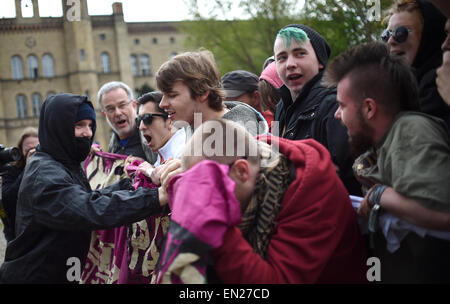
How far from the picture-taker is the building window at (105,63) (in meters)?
54.0

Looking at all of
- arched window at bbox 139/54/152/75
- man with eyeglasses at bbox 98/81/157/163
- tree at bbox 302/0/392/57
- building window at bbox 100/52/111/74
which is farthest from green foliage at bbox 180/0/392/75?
arched window at bbox 139/54/152/75

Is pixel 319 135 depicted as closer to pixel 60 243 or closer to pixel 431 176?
pixel 431 176

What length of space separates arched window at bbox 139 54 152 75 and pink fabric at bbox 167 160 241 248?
192 ft

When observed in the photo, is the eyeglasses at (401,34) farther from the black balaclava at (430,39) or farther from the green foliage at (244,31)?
the green foliage at (244,31)

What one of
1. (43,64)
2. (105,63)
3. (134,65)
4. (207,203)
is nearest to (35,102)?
(43,64)

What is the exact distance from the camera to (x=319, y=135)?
279 centimetres

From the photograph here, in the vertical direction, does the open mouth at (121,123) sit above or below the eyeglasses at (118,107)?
below

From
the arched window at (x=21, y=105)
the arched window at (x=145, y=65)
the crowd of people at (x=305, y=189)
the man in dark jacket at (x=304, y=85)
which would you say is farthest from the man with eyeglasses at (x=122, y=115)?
the arched window at (x=145, y=65)

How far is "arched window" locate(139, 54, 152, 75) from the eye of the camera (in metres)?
57.9

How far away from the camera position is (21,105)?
50.4m

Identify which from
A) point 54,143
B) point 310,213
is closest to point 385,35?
point 310,213

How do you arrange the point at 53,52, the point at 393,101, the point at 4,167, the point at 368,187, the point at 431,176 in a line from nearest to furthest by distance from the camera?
the point at 431,176 < the point at 393,101 < the point at 368,187 < the point at 4,167 < the point at 53,52

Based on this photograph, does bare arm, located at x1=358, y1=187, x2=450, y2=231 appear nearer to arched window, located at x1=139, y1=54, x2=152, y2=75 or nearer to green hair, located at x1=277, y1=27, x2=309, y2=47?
green hair, located at x1=277, y1=27, x2=309, y2=47

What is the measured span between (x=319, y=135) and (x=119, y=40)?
54706 millimetres
